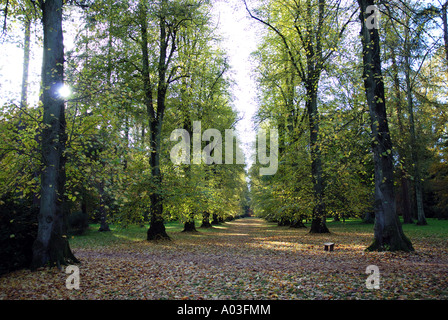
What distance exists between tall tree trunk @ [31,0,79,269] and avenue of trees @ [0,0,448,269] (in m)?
0.03

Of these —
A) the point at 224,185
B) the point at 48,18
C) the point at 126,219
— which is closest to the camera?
the point at 48,18

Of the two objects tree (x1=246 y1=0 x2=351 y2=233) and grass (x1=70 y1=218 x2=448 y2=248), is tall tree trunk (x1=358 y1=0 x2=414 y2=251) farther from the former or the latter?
grass (x1=70 y1=218 x2=448 y2=248)

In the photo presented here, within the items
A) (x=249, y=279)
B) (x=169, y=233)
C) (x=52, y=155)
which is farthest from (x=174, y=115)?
(x=249, y=279)

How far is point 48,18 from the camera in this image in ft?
27.0

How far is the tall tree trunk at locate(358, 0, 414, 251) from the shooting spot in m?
9.57

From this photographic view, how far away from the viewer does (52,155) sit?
25.2ft

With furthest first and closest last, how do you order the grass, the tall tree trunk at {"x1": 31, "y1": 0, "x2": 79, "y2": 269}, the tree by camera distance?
the tree → the grass → the tall tree trunk at {"x1": 31, "y1": 0, "x2": 79, "y2": 269}

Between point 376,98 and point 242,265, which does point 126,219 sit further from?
point 376,98

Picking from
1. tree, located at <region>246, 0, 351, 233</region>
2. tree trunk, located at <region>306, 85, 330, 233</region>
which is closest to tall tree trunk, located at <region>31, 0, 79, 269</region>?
tree, located at <region>246, 0, 351, 233</region>

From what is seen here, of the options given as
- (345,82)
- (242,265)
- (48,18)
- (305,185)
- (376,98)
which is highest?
(48,18)

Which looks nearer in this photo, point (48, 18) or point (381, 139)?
point (48, 18)

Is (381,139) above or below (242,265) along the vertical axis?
above
